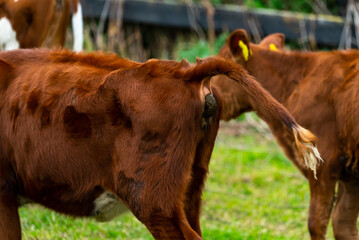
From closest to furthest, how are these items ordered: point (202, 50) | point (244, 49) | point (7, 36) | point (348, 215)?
point (348, 215) → point (7, 36) → point (244, 49) → point (202, 50)

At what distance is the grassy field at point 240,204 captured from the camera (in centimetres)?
610

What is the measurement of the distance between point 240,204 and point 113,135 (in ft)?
12.9

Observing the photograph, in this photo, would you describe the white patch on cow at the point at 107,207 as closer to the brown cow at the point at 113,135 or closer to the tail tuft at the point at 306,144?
the brown cow at the point at 113,135

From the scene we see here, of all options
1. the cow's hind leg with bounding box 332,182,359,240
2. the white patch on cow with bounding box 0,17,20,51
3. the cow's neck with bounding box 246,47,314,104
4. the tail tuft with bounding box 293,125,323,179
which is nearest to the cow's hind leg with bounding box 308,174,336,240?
the cow's hind leg with bounding box 332,182,359,240

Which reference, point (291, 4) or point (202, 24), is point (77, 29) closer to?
point (202, 24)

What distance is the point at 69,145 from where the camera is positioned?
4.24 meters

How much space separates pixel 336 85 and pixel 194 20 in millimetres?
6294

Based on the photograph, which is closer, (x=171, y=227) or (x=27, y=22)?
(x=171, y=227)

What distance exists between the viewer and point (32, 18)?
6.52 metres

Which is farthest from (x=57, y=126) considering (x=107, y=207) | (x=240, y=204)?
(x=240, y=204)

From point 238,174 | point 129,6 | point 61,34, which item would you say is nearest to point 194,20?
point 129,6

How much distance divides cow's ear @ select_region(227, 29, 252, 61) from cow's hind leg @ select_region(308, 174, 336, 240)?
146 cm

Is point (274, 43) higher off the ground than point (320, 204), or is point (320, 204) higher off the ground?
point (274, 43)

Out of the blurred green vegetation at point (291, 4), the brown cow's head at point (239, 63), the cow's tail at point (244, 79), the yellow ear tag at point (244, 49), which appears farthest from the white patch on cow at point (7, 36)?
the blurred green vegetation at point (291, 4)
